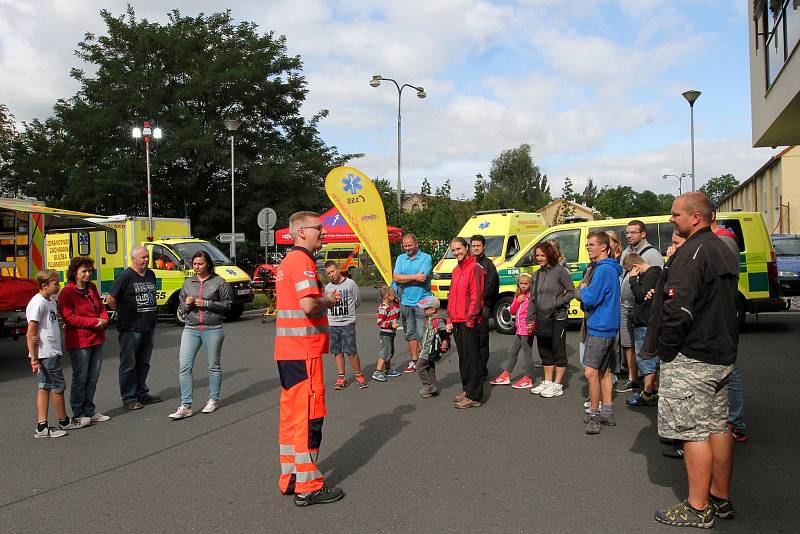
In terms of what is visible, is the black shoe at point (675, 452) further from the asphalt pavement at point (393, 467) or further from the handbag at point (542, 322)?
the handbag at point (542, 322)

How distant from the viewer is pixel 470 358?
7430 mm

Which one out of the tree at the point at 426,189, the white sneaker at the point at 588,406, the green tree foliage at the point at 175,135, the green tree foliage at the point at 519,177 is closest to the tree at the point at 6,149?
the green tree foliage at the point at 175,135

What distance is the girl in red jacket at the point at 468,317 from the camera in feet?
24.1

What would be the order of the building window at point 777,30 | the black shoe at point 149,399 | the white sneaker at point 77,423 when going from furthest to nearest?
the building window at point 777,30 < the black shoe at point 149,399 < the white sneaker at point 77,423

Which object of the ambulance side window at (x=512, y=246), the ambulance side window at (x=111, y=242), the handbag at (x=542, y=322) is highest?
the ambulance side window at (x=111, y=242)

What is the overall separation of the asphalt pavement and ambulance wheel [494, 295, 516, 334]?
473 cm

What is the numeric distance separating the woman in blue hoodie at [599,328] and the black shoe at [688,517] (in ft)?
6.85

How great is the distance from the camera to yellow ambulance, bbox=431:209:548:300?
1522 centimetres

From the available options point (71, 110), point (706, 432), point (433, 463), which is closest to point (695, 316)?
point (706, 432)

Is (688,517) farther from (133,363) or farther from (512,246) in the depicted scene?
(512,246)

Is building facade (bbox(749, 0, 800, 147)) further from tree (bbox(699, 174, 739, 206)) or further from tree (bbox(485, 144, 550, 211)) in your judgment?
tree (bbox(699, 174, 739, 206))

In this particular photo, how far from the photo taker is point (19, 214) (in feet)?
42.3

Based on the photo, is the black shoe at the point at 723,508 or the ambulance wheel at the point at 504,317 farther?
the ambulance wheel at the point at 504,317

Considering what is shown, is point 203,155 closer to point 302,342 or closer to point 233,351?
point 233,351
